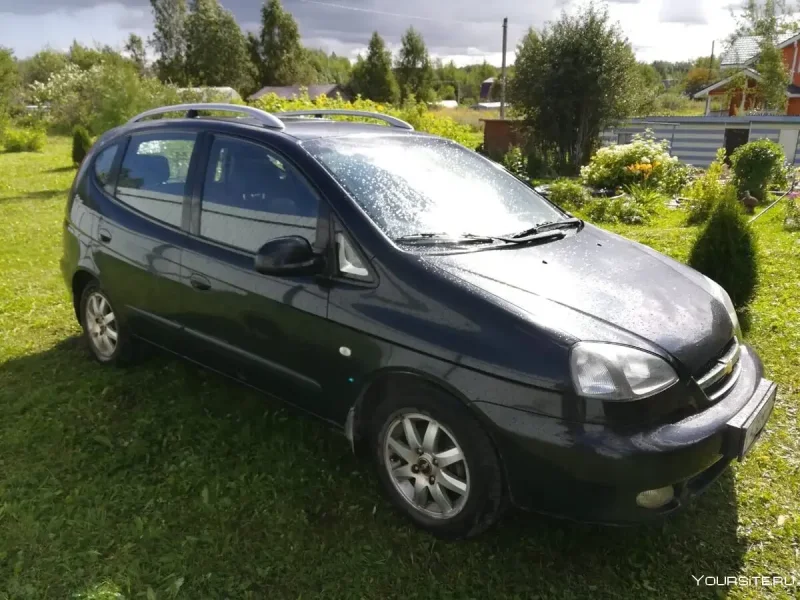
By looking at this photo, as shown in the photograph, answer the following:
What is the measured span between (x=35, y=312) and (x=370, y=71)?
54944 millimetres

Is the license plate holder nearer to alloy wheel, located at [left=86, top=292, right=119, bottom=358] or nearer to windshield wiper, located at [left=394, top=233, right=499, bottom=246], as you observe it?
windshield wiper, located at [left=394, top=233, right=499, bottom=246]

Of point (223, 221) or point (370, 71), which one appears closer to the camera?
point (223, 221)

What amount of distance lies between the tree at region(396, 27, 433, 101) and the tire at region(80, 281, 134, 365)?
60.3m

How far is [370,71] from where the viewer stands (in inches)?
2226

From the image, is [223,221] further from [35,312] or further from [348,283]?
[35,312]

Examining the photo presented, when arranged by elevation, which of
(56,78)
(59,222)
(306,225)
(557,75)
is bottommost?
(59,222)

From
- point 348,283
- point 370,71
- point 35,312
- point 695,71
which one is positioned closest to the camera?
point 348,283

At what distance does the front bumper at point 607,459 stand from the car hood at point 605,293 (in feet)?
0.90

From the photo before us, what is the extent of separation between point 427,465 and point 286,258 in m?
1.07

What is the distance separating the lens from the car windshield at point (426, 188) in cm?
294

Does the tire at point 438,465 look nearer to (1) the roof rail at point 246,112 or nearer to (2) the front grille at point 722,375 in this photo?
(2) the front grille at point 722,375

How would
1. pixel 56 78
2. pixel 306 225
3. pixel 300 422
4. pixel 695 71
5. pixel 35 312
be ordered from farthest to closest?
pixel 695 71 → pixel 56 78 → pixel 35 312 → pixel 300 422 → pixel 306 225

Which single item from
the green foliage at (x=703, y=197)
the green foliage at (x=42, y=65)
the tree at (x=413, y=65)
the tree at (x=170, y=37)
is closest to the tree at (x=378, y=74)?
the tree at (x=413, y=65)

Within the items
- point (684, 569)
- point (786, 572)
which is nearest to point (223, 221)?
point (684, 569)
